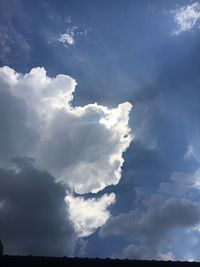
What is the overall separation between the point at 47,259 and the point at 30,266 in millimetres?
1330

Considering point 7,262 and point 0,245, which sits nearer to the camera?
point 7,262

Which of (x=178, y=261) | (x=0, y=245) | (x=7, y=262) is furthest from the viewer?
(x=0, y=245)

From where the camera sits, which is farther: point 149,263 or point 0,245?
point 0,245

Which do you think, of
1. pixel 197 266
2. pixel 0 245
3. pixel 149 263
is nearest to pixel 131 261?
pixel 149 263

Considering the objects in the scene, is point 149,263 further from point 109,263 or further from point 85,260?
point 85,260

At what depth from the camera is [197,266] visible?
93.9ft

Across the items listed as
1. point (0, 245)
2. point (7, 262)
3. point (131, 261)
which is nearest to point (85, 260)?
point (131, 261)

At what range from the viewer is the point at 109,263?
89.8 feet

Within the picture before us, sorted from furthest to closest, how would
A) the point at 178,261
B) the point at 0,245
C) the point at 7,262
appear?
the point at 0,245, the point at 178,261, the point at 7,262

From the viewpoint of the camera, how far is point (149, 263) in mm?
27938

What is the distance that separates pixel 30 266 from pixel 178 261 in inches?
457

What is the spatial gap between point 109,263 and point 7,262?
7.63 metres

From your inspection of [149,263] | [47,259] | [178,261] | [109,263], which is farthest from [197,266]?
[47,259]

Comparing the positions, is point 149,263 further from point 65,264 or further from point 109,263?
point 65,264
